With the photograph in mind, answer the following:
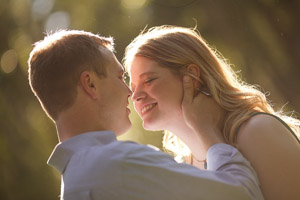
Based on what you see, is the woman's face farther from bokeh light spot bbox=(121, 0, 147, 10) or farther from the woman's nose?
bokeh light spot bbox=(121, 0, 147, 10)

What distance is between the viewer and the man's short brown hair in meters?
2.06

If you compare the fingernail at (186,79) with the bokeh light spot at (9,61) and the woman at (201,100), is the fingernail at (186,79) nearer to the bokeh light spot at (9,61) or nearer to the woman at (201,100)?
the woman at (201,100)

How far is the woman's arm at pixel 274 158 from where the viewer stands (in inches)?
83.6

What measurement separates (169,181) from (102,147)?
0.31 m

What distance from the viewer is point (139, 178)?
1757 millimetres

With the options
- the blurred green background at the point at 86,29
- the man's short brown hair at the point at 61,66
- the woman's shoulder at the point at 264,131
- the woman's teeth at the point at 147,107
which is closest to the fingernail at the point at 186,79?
the woman's teeth at the point at 147,107

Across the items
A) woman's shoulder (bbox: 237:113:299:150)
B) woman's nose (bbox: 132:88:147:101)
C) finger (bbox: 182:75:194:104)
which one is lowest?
woman's shoulder (bbox: 237:113:299:150)

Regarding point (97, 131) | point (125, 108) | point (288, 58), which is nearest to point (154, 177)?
point (97, 131)

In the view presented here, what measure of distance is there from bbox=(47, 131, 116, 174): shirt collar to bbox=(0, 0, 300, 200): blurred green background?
4451 millimetres

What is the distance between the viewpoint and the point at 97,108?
2.08m

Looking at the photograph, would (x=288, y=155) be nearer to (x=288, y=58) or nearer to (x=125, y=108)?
(x=125, y=108)

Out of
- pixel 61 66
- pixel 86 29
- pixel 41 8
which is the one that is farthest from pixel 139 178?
pixel 41 8

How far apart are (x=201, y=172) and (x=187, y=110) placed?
2.19 ft

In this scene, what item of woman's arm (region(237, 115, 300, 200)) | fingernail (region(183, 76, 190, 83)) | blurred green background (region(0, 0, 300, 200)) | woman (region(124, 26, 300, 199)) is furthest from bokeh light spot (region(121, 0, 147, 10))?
woman's arm (region(237, 115, 300, 200))
